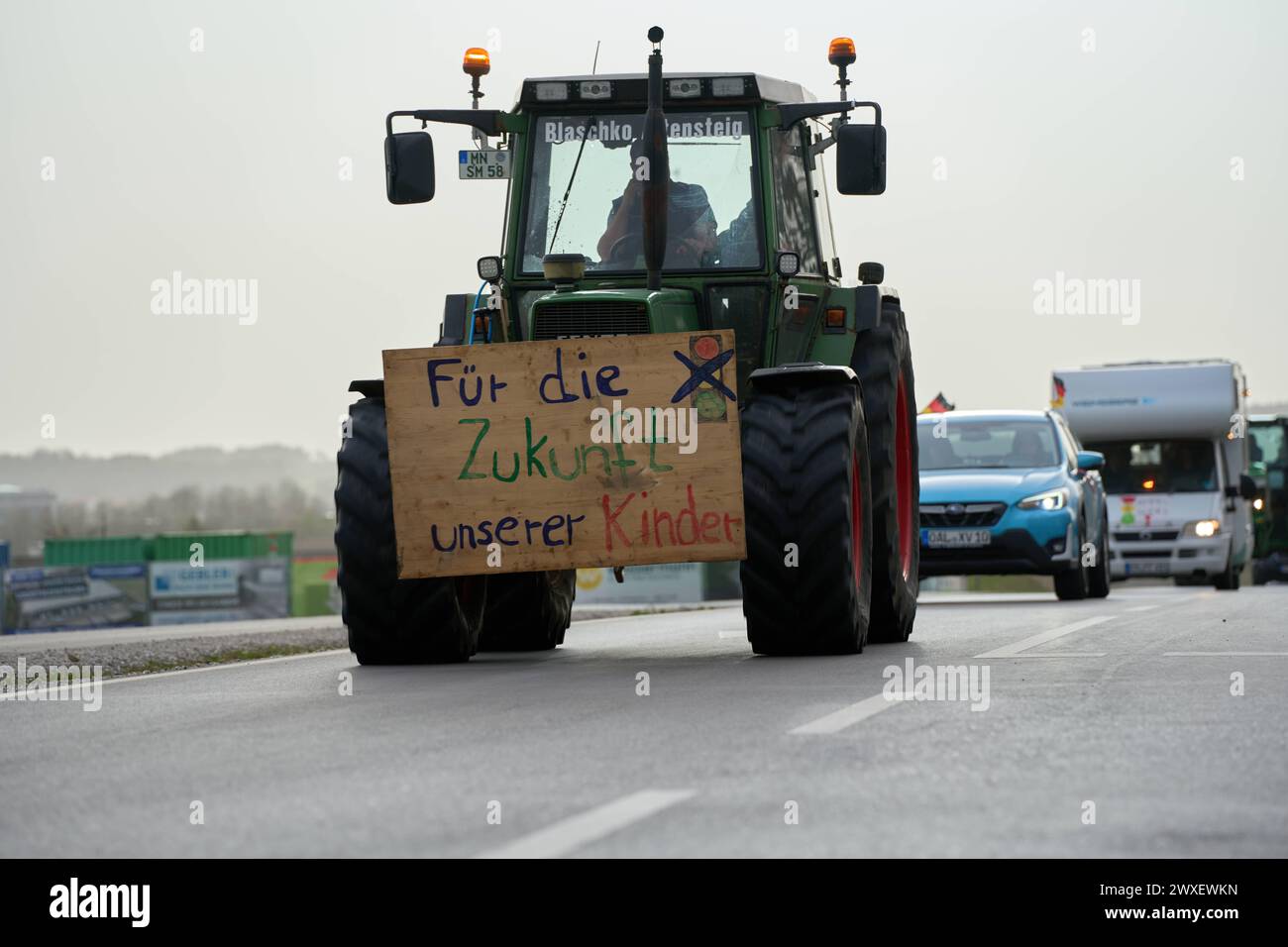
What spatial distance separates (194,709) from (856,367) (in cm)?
531

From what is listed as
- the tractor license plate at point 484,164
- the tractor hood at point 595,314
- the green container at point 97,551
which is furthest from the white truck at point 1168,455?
the green container at point 97,551

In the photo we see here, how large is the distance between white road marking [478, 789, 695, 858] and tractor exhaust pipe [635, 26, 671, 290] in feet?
21.0

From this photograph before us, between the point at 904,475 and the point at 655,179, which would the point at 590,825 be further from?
the point at 904,475

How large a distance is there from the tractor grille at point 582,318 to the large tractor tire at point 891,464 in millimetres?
1883

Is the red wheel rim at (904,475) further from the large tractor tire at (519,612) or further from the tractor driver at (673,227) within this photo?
the large tractor tire at (519,612)

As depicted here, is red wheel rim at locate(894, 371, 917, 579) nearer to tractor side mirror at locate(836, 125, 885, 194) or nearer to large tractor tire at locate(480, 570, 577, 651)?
tractor side mirror at locate(836, 125, 885, 194)

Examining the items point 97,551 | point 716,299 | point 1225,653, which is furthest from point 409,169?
point 97,551

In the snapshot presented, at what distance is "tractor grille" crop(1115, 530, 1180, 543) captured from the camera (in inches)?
1276

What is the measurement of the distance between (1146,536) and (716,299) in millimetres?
21028

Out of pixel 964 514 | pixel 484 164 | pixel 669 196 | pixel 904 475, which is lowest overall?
pixel 964 514

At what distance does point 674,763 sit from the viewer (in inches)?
277

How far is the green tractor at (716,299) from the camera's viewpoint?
38.3ft

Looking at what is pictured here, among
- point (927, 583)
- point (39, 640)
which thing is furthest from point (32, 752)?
point (927, 583)

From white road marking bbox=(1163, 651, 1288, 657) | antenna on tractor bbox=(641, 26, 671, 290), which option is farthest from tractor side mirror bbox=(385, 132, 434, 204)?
white road marking bbox=(1163, 651, 1288, 657)
